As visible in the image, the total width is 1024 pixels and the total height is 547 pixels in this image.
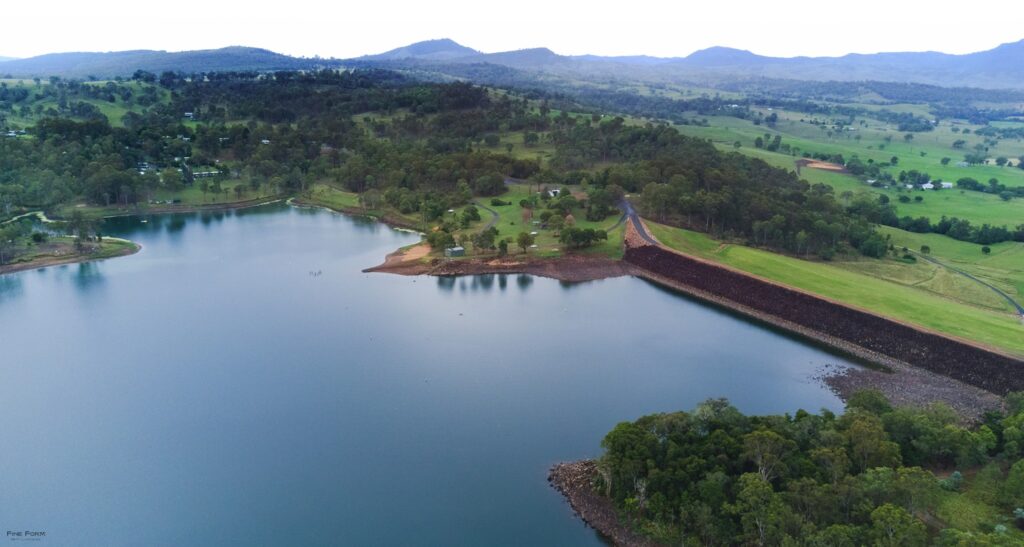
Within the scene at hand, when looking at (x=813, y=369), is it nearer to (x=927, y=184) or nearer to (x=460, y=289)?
(x=460, y=289)

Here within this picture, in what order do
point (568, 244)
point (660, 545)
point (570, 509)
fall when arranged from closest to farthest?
point (660, 545)
point (570, 509)
point (568, 244)

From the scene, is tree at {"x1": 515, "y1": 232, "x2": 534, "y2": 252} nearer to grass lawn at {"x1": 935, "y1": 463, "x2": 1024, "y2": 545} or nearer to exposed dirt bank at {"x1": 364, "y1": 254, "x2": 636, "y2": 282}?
exposed dirt bank at {"x1": 364, "y1": 254, "x2": 636, "y2": 282}

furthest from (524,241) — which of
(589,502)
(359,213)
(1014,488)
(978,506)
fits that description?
(1014,488)

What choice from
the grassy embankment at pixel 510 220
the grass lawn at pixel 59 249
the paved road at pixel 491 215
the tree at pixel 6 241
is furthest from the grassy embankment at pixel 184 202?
the paved road at pixel 491 215

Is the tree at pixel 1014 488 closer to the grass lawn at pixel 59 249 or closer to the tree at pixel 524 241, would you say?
the tree at pixel 524 241

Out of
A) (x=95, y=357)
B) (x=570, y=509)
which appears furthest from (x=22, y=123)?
(x=570, y=509)
